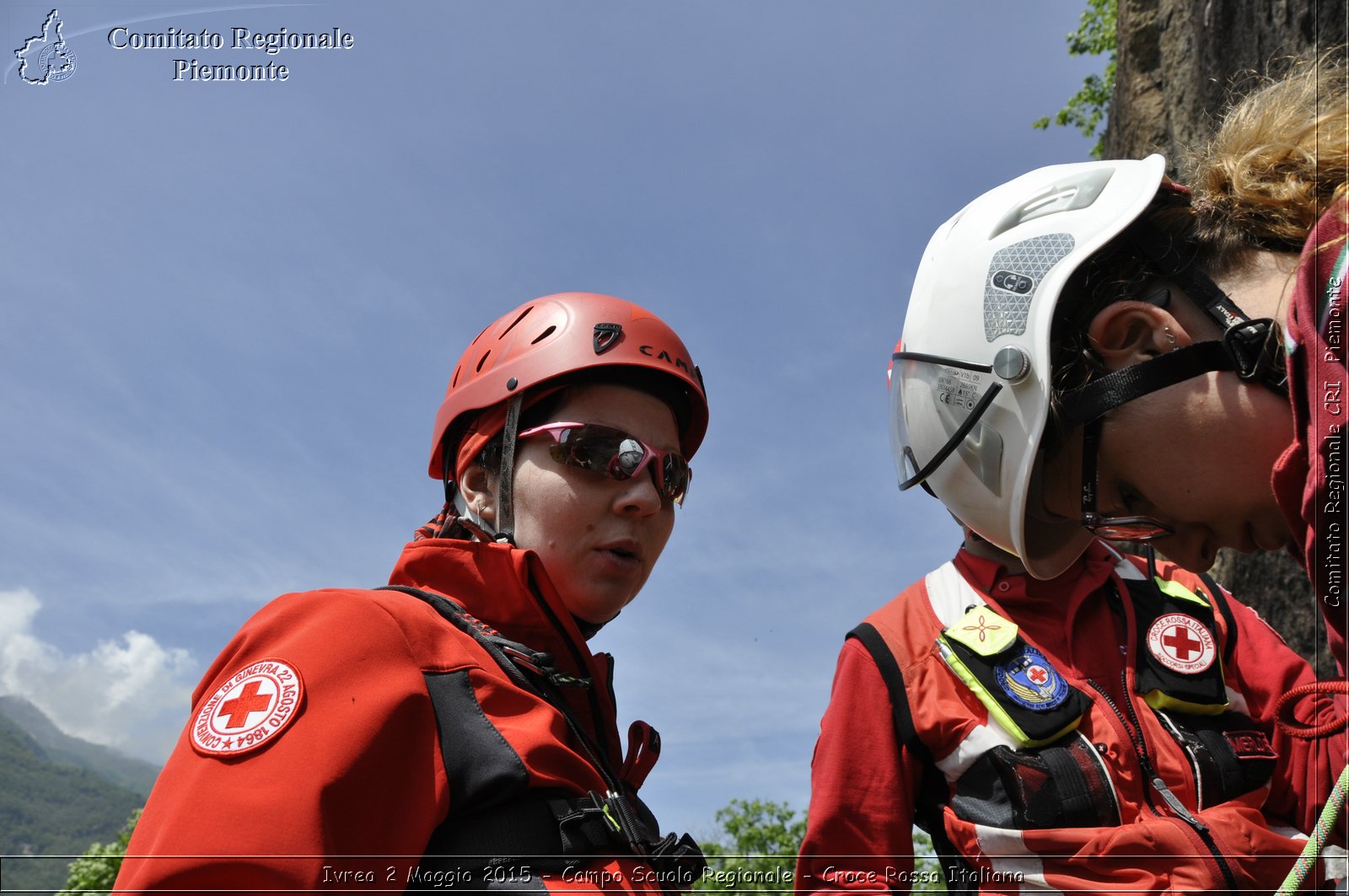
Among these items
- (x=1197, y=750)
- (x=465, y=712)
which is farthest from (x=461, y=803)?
(x=1197, y=750)

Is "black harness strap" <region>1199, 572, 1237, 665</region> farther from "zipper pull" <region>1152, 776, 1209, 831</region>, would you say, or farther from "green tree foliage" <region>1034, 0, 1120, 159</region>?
"green tree foliage" <region>1034, 0, 1120, 159</region>

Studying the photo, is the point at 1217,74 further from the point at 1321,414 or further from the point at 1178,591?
the point at 1321,414

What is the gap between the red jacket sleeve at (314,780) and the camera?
1.56 metres

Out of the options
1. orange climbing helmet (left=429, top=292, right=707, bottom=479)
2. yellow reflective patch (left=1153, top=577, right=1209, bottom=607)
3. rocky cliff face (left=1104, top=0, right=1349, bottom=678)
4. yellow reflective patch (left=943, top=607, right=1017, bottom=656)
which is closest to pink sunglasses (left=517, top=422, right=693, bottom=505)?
orange climbing helmet (left=429, top=292, right=707, bottom=479)

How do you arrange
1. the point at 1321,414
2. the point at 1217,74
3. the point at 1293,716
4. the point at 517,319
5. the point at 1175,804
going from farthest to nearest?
the point at 1217,74
the point at 517,319
the point at 1293,716
the point at 1175,804
the point at 1321,414

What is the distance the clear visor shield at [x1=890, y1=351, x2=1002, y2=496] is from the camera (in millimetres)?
→ 2146

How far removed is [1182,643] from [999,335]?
63.1 inches

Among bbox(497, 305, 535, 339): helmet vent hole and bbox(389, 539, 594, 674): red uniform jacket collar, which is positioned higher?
bbox(497, 305, 535, 339): helmet vent hole

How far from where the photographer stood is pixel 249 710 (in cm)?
176

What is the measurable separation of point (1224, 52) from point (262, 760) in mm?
7566

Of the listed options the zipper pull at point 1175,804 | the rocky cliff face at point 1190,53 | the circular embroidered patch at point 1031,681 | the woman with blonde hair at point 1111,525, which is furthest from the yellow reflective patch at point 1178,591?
the rocky cliff face at point 1190,53

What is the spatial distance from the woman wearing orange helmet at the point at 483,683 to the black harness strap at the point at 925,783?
851 mm

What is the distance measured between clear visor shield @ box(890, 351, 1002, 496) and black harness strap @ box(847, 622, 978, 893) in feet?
2.94

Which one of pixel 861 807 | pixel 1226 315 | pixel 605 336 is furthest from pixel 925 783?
pixel 1226 315
